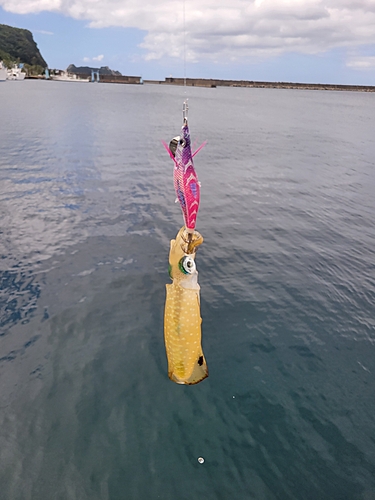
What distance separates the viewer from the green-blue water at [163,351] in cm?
879

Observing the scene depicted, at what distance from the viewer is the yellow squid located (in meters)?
7.09

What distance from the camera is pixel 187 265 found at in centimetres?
705

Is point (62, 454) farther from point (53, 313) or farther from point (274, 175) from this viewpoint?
point (274, 175)

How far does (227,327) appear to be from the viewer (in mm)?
13859

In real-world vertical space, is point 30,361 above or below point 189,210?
below

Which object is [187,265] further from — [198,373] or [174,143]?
[198,373]

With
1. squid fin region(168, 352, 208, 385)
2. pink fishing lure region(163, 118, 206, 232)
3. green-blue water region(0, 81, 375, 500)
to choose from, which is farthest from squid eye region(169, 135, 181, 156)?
green-blue water region(0, 81, 375, 500)

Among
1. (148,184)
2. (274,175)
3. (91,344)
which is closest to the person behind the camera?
(91,344)

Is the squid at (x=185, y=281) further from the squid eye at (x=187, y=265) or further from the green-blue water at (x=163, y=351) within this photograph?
the green-blue water at (x=163, y=351)

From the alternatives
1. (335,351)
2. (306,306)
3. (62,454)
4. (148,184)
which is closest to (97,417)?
(62,454)

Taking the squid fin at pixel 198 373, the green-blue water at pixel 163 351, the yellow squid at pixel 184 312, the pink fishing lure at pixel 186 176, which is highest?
the pink fishing lure at pixel 186 176

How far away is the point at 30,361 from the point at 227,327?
23.1 feet

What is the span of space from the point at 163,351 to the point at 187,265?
627cm

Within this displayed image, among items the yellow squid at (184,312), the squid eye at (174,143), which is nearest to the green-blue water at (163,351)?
the yellow squid at (184,312)
